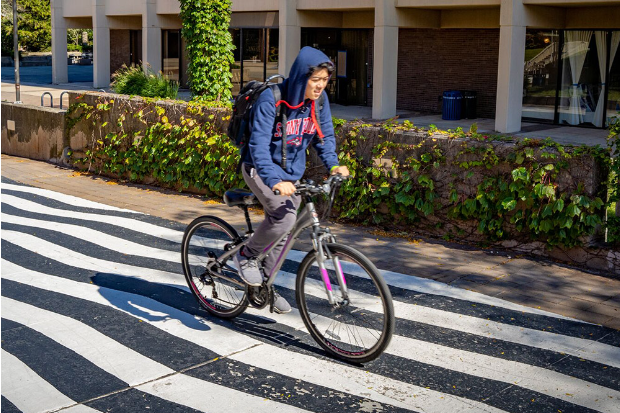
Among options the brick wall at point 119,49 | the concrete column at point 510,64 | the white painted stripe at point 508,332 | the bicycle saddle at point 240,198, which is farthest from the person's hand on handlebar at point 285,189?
the brick wall at point 119,49

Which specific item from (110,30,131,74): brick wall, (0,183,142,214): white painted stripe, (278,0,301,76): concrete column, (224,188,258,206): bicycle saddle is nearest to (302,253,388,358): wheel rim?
(224,188,258,206): bicycle saddle

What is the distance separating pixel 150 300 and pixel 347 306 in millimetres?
1998

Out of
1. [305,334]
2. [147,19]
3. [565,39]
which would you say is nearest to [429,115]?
[565,39]

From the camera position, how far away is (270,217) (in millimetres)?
5262

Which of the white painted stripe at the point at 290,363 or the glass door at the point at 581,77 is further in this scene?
the glass door at the point at 581,77

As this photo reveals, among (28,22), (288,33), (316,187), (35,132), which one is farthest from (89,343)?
(28,22)

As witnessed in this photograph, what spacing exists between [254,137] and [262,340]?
1442mm

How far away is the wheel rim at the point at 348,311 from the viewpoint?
4.86 metres

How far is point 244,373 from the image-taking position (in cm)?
493

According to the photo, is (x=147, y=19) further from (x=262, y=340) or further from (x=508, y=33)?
(x=262, y=340)

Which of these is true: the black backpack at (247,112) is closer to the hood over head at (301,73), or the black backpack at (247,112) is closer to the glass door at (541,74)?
the hood over head at (301,73)

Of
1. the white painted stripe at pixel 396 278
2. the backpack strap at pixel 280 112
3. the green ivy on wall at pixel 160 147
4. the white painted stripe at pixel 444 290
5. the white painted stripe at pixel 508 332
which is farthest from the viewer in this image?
the green ivy on wall at pixel 160 147

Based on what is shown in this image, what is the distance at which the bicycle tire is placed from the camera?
5781 mm

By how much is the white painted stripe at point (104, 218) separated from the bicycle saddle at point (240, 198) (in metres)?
2.93
